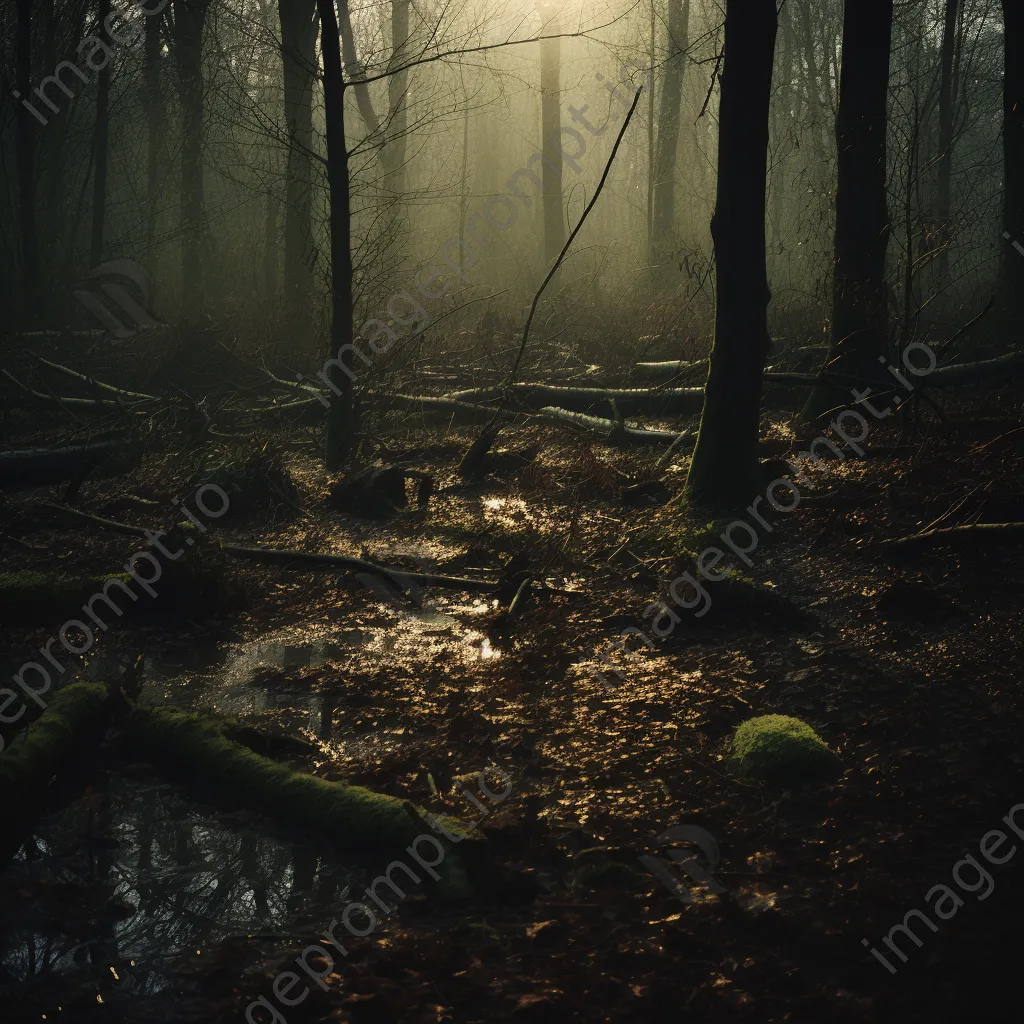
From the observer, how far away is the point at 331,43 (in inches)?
337

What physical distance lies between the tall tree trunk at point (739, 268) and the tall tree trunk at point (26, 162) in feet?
39.8

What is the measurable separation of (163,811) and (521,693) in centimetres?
180

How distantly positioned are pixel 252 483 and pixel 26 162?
10242mm

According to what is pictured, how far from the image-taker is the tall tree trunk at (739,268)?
6.59 m

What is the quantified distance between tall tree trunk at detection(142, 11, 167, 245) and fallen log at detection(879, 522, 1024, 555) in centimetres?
1797

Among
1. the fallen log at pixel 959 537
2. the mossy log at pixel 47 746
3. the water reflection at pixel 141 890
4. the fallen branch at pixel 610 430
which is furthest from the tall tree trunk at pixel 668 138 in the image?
the water reflection at pixel 141 890

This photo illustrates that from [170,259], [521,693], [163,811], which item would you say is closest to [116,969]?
[163,811]

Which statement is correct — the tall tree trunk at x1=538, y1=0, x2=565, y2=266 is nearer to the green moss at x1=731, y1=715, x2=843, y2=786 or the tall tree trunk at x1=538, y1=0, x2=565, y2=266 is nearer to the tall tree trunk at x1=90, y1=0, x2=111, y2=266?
the tall tree trunk at x1=90, y1=0, x2=111, y2=266

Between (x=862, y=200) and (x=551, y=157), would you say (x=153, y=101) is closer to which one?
(x=551, y=157)

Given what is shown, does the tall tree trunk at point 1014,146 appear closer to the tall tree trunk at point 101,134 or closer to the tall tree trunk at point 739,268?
the tall tree trunk at point 739,268

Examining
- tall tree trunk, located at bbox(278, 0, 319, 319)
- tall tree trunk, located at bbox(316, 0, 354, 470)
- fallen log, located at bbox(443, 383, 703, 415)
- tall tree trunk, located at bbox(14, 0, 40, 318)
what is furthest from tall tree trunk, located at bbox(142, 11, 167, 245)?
tall tree trunk, located at bbox(316, 0, 354, 470)

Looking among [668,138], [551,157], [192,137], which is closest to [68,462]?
[192,137]

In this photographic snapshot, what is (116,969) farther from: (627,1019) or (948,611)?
(948,611)

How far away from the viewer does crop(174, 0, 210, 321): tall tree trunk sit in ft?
59.3
